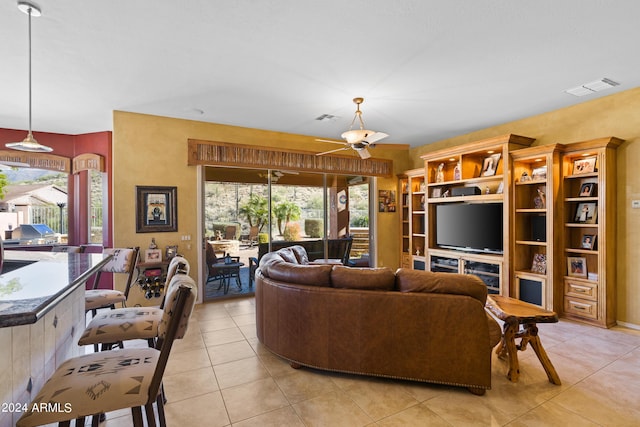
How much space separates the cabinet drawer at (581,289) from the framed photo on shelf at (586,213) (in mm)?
785

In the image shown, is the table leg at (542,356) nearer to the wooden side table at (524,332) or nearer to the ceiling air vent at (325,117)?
the wooden side table at (524,332)

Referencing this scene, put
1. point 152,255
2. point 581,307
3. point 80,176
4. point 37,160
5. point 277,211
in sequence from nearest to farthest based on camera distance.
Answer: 1. point 581,307
2. point 152,255
3. point 37,160
4. point 80,176
5. point 277,211

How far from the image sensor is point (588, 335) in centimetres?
360

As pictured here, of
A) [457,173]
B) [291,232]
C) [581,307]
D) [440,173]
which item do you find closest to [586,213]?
[581,307]

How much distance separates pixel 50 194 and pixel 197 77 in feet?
13.8

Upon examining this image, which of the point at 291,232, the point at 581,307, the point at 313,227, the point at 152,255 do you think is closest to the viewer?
the point at 581,307

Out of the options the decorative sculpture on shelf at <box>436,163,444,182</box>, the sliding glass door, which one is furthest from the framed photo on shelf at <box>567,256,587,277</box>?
the sliding glass door

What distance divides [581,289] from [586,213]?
973 millimetres

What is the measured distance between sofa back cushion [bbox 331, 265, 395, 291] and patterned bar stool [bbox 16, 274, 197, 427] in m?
1.36

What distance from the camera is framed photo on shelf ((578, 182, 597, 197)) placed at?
401 cm

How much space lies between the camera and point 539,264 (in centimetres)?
439

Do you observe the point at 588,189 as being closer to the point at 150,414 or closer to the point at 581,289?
the point at 581,289

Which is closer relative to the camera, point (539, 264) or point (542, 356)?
point (542, 356)

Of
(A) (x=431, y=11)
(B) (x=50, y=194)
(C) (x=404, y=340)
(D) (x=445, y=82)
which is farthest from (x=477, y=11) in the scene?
(B) (x=50, y=194)
